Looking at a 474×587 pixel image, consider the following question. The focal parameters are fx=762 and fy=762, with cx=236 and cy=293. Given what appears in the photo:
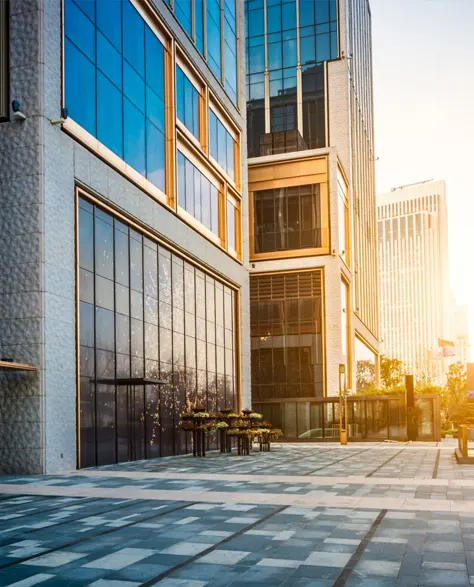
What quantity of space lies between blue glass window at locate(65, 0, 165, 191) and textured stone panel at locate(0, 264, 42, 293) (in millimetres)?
5424

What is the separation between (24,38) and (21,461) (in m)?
12.2

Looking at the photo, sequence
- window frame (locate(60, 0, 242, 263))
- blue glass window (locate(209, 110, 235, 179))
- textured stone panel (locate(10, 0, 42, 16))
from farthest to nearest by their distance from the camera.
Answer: blue glass window (locate(209, 110, 235, 179))
window frame (locate(60, 0, 242, 263))
textured stone panel (locate(10, 0, 42, 16))

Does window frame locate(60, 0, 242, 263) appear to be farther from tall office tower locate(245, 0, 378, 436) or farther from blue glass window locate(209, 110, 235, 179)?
tall office tower locate(245, 0, 378, 436)

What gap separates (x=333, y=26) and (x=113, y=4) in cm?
4743

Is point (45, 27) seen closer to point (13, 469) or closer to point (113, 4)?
point (113, 4)

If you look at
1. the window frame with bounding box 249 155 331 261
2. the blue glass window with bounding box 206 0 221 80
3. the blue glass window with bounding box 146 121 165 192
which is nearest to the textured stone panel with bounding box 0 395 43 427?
the blue glass window with bounding box 146 121 165 192

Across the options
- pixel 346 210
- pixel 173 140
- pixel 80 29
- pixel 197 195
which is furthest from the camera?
pixel 346 210

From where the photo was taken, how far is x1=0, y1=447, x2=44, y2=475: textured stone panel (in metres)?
20.8

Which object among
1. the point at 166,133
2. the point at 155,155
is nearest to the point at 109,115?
the point at 155,155

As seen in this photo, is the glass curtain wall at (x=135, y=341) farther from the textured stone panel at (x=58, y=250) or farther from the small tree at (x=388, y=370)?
the small tree at (x=388, y=370)

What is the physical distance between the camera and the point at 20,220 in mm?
21750

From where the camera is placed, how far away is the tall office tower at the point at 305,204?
56.6 meters

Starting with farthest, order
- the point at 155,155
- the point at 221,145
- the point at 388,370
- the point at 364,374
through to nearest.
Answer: the point at 388,370 → the point at 364,374 → the point at 221,145 → the point at 155,155

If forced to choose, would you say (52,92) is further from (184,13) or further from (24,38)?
(184,13)
